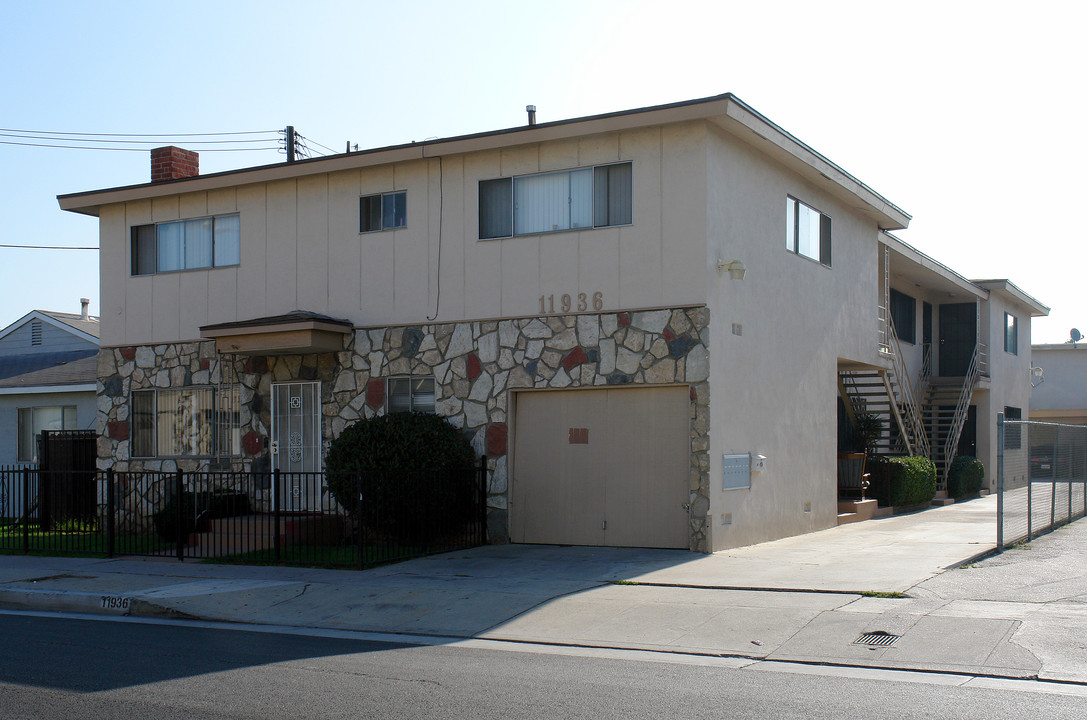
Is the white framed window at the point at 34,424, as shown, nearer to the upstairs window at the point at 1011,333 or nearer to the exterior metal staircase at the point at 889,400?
the exterior metal staircase at the point at 889,400

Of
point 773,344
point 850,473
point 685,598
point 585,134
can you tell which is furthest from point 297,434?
point 850,473

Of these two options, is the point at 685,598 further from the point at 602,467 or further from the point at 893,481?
the point at 893,481

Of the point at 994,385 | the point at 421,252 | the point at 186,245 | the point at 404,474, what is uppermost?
the point at 186,245

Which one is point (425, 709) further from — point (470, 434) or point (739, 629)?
point (470, 434)

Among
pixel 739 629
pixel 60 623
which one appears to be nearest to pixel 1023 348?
pixel 739 629

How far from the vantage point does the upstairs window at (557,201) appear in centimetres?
1520

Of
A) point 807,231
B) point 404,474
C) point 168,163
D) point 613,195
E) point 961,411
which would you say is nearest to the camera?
point 404,474

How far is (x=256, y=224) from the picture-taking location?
720 inches

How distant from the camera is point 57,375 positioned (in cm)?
2573

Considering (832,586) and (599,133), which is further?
(599,133)

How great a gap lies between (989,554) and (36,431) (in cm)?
2176

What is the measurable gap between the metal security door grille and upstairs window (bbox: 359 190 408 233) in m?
2.80

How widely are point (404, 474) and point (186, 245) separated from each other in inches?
286

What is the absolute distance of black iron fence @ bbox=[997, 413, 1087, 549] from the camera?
14570 mm
